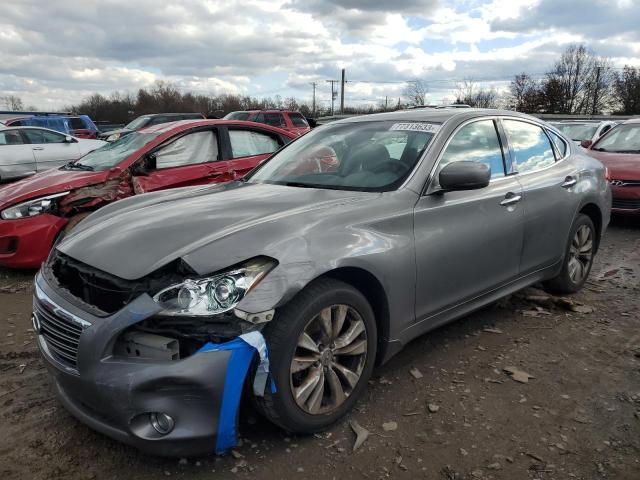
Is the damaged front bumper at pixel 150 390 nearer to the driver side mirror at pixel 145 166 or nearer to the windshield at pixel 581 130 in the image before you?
the driver side mirror at pixel 145 166

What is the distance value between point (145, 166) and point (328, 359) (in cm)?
401

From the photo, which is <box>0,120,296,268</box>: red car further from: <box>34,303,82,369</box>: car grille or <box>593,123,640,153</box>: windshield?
<box>593,123,640,153</box>: windshield

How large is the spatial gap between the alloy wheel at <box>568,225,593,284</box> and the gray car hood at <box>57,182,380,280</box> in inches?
97.5

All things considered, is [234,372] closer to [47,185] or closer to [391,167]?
[391,167]

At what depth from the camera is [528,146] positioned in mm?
4160

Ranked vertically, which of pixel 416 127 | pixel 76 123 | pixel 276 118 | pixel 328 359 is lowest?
pixel 76 123

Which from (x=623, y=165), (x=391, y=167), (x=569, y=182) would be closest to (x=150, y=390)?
(x=391, y=167)

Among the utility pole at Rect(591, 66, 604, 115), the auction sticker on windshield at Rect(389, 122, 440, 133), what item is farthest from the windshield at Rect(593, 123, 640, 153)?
the utility pole at Rect(591, 66, 604, 115)

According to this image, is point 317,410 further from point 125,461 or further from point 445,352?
point 445,352

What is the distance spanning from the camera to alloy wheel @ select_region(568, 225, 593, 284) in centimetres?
458

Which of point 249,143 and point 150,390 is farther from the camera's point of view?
point 249,143

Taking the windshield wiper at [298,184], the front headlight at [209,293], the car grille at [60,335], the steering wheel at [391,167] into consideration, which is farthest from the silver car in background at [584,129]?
the car grille at [60,335]

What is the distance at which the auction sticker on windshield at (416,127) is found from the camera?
346 cm

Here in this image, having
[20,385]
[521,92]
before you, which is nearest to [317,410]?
[20,385]
